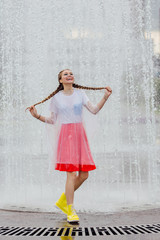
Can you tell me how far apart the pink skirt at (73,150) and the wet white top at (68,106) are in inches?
2.3

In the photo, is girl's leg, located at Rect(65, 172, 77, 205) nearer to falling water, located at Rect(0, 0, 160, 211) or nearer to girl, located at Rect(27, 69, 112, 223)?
girl, located at Rect(27, 69, 112, 223)

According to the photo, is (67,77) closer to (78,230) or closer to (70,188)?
(70,188)

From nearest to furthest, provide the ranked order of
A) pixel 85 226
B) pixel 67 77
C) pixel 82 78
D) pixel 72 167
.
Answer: pixel 85 226 < pixel 72 167 < pixel 67 77 < pixel 82 78

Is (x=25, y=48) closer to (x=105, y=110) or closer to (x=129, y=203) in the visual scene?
(x=105, y=110)

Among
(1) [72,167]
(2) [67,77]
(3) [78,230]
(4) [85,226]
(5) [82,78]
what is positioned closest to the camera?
(3) [78,230]

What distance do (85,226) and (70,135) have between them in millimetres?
734

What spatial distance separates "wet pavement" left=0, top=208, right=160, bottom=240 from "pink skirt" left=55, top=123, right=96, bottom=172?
45cm

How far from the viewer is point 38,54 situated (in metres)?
9.41

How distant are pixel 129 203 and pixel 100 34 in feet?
24.7

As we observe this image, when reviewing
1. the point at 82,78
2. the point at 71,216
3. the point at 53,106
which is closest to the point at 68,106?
the point at 53,106

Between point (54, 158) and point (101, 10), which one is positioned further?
point (101, 10)

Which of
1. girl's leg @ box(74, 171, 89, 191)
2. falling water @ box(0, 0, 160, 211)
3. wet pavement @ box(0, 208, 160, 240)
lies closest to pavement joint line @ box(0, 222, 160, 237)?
wet pavement @ box(0, 208, 160, 240)

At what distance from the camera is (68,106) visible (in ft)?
9.21

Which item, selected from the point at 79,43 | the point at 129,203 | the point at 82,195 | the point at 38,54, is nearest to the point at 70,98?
the point at 129,203
